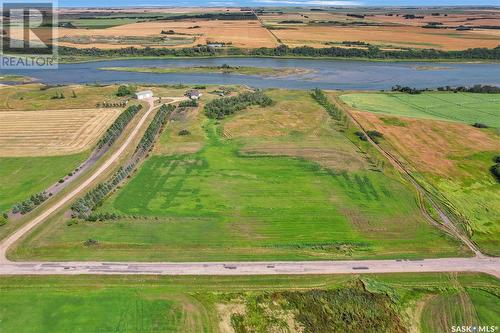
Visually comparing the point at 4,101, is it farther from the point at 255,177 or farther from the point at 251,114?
the point at 255,177

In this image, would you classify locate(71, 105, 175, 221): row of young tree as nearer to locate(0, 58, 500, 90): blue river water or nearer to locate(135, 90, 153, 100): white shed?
locate(135, 90, 153, 100): white shed

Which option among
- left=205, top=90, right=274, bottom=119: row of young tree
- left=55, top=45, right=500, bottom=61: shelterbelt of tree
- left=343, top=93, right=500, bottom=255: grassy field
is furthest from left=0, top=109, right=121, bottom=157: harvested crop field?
left=55, top=45, right=500, bottom=61: shelterbelt of tree

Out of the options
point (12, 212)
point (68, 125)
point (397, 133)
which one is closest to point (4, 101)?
point (68, 125)

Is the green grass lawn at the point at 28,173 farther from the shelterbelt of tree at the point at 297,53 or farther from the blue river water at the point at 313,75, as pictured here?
the shelterbelt of tree at the point at 297,53

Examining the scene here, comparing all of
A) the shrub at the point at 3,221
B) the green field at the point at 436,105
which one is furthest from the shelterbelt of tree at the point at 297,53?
the shrub at the point at 3,221

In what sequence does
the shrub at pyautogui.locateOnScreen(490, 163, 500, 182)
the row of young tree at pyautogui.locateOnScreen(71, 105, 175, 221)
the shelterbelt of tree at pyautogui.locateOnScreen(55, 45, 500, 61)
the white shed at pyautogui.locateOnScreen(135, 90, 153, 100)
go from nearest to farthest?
the row of young tree at pyautogui.locateOnScreen(71, 105, 175, 221), the shrub at pyautogui.locateOnScreen(490, 163, 500, 182), the white shed at pyautogui.locateOnScreen(135, 90, 153, 100), the shelterbelt of tree at pyautogui.locateOnScreen(55, 45, 500, 61)

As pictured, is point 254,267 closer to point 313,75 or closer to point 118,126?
point 118,126
